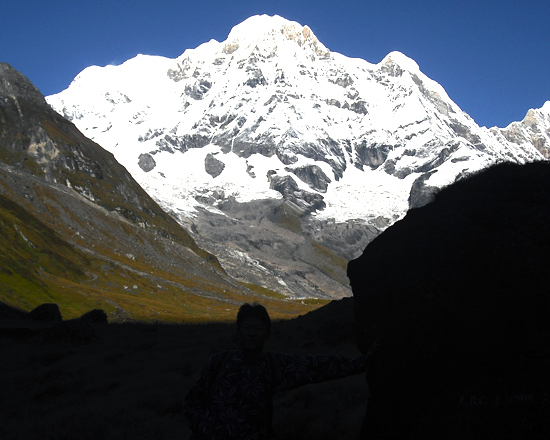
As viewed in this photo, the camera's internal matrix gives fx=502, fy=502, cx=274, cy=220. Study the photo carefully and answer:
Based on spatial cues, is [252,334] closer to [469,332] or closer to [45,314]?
[469,332]

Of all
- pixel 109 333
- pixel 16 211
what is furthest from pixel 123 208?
pixel 109 333

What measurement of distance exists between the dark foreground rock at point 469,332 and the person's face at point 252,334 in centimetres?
208

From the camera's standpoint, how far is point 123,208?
196 metres

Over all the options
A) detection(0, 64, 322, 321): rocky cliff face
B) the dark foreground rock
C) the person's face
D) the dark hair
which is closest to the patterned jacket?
the person's face

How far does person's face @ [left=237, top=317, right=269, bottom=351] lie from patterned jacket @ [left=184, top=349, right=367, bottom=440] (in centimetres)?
16

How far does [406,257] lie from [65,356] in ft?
72.6

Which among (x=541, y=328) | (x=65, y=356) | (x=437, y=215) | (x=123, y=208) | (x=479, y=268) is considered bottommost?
(x=65, y=356)

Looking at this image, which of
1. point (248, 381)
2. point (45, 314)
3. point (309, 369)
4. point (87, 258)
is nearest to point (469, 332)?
point (309, 369)

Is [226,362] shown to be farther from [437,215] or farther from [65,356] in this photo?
[65,356]

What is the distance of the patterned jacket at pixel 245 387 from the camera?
757cm

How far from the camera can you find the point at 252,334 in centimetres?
781

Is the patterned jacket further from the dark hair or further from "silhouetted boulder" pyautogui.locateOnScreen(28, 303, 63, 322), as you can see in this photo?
"silhouetted boulder" pyautogui.locateOnScreen(28, 303, 63, 322)

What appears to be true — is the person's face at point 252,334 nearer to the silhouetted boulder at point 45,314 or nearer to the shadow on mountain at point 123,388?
the shadow on mountain at point 123,388

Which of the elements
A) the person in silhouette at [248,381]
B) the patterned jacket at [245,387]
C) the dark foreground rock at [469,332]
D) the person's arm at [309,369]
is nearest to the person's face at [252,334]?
the person in silhouette at [248,381]
